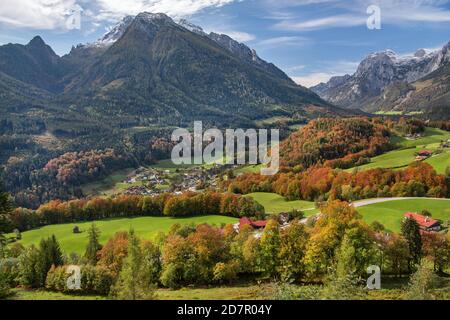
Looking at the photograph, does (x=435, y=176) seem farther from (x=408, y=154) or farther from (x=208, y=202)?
(x=208, y=202)

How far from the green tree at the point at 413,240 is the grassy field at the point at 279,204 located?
161 ft

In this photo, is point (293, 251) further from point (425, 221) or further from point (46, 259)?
point (46, 259)

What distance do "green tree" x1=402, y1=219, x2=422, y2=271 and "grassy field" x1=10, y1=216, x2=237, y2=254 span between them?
55763 millimetres

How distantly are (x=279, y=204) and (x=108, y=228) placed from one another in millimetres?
59758

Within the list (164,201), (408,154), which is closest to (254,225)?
(164,201)

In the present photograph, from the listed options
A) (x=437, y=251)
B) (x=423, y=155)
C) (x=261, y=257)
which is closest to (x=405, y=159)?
(x=423, y=155)

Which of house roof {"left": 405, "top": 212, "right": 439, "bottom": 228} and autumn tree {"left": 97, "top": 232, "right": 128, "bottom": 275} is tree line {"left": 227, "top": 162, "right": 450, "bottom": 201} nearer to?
house roof {"left": 405, "top": 212, "right": 439, "bottom": 228}

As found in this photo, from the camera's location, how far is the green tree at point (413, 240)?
229ft

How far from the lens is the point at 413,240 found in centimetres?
7012

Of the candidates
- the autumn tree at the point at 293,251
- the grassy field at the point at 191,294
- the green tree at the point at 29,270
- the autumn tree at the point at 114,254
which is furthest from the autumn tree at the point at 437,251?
the green tree at the point at 29,270

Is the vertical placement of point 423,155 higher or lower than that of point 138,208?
higher

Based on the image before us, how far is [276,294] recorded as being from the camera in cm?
2492

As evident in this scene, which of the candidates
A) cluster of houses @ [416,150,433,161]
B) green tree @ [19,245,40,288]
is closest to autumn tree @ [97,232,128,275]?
green tree @ [19,245,40,288]
